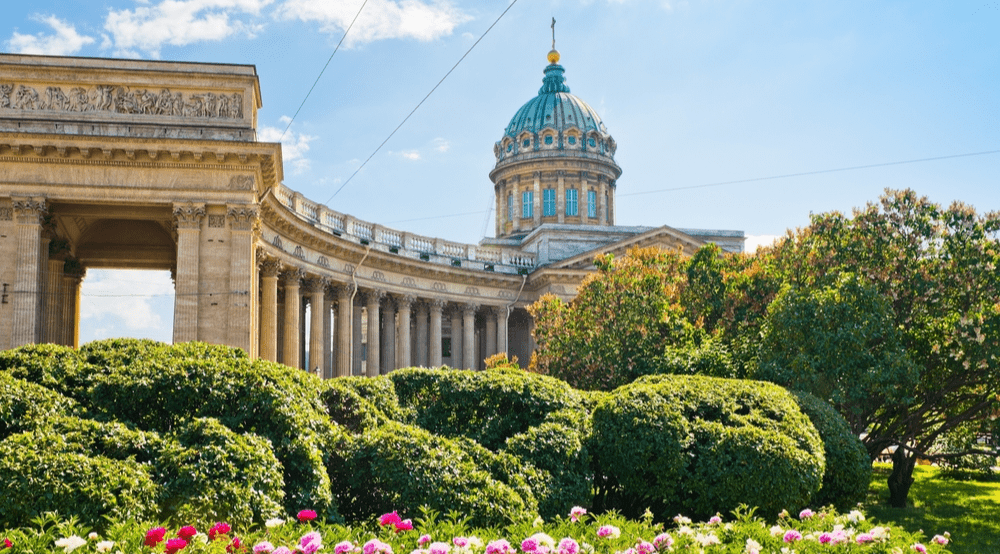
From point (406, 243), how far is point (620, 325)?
79.6 ft

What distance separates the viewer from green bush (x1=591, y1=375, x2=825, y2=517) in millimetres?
14664

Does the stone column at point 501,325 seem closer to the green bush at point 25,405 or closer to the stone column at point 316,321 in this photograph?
the stone column at point 316,321

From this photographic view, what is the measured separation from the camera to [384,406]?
48.6 ft

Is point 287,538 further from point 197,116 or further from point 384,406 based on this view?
point 197,116

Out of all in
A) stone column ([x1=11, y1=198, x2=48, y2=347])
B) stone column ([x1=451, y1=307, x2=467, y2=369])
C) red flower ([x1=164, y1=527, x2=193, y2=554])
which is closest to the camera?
red flower ([x1=164, y1=527, x2=193, y2=554])

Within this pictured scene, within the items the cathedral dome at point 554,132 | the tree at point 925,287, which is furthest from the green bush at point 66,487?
the cathedral dome at point 554,132

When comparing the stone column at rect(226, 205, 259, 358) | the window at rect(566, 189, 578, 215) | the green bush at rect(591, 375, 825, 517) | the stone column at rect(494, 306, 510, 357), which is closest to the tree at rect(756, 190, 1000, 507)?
the green bush at rect(591, 375, 825, 517)

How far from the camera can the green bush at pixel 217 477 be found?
10.8m

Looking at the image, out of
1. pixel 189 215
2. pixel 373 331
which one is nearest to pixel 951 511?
pixel 189 215

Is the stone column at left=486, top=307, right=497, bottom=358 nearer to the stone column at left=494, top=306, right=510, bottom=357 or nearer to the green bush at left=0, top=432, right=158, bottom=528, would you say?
the stone column at left=494, top=306, right=510, bottom=357

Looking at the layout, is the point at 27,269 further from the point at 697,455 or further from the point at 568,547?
the point at 568,547

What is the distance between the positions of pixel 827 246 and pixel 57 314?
29.0 m

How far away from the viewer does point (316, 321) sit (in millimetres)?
41969

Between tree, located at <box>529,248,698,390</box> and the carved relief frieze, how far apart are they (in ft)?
46.8
